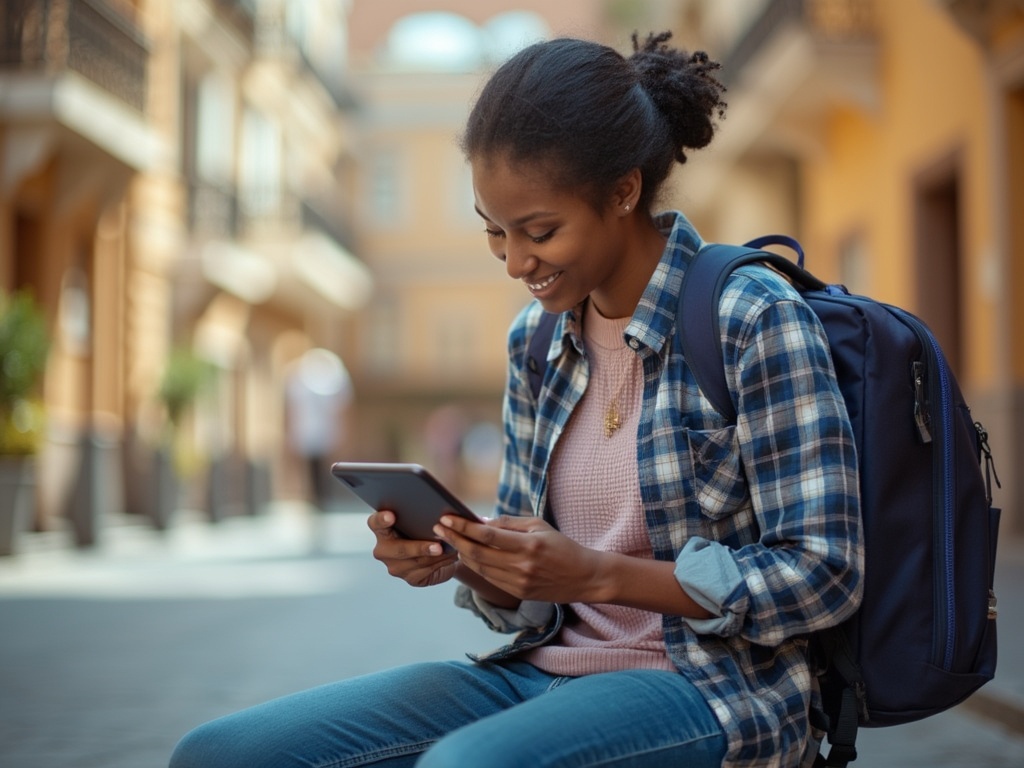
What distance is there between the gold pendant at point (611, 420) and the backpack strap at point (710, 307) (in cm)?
21

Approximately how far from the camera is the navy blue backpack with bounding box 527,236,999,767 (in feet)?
7.61

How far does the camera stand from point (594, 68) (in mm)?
2457

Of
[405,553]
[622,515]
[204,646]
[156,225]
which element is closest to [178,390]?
[156,225]

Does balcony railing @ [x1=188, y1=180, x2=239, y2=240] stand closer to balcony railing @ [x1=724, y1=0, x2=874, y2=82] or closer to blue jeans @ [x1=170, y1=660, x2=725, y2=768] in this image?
balcony railing @ [x1=724, y1=0, x2=874, y2=82]

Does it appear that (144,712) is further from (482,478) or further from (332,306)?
(482,478)

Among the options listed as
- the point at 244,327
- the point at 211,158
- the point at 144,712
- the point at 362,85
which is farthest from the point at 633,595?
the point at 362,85

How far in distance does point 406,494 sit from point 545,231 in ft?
1.63

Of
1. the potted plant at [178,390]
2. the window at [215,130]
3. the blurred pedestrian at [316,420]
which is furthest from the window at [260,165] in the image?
the blurred pedestrian at [316,420]

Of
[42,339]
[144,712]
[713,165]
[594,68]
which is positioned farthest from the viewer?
[713,165]

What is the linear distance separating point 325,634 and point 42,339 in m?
6.13

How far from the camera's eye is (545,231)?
96.1 inches

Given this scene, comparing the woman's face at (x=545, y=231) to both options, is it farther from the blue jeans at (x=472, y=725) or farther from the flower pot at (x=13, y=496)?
the flower pot at (x=13, y=496)

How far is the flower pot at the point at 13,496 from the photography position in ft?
41.9

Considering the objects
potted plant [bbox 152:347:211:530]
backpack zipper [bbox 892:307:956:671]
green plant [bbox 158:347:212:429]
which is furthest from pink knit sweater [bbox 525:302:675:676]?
green plant [bbox 158:347:212:429]
